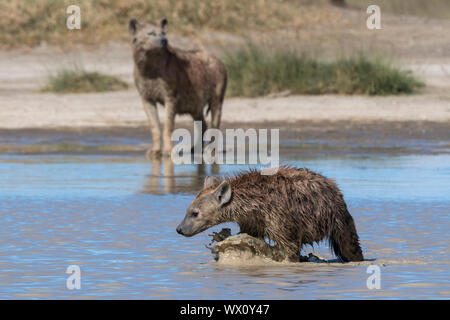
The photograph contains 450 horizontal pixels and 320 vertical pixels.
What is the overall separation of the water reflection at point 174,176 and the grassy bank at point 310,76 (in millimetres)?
6820

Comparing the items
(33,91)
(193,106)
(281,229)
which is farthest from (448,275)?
(33,91)

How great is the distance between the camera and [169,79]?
645 inches

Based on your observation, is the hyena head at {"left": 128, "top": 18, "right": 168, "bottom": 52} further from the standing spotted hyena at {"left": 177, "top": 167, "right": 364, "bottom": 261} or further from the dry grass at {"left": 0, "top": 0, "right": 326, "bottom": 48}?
the dry grass at {"left": 0, "top": 0, "right": 326, "bottom": 48}

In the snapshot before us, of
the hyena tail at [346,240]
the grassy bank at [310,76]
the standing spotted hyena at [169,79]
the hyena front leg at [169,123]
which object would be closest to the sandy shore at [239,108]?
the grassy bank at [310,76]

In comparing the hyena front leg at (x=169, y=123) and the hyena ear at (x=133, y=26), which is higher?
the hyena ear at (x=133, y=26)

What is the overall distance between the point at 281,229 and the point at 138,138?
33.3 feet

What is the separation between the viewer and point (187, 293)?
25.2ft

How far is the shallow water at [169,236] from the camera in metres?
7.83

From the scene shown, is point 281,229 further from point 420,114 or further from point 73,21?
point 73,21

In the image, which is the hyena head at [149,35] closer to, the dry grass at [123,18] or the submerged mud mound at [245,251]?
the submerged mud mound at [245,251]

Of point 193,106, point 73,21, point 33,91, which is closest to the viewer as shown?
point 193,106

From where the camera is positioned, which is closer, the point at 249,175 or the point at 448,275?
the point at 448,275

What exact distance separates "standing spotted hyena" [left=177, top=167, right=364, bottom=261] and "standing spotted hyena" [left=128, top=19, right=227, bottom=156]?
724 centimetres

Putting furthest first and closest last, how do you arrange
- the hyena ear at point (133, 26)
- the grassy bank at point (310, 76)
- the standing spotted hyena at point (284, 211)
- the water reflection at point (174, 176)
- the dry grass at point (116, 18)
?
the dry grass at point (116, 18) < the grassy bank at point (310, 76) < the hyena ear at point (133, 26) < the water reflection at point (174, 176) < the standing spotted hyena at point (284, 211)
